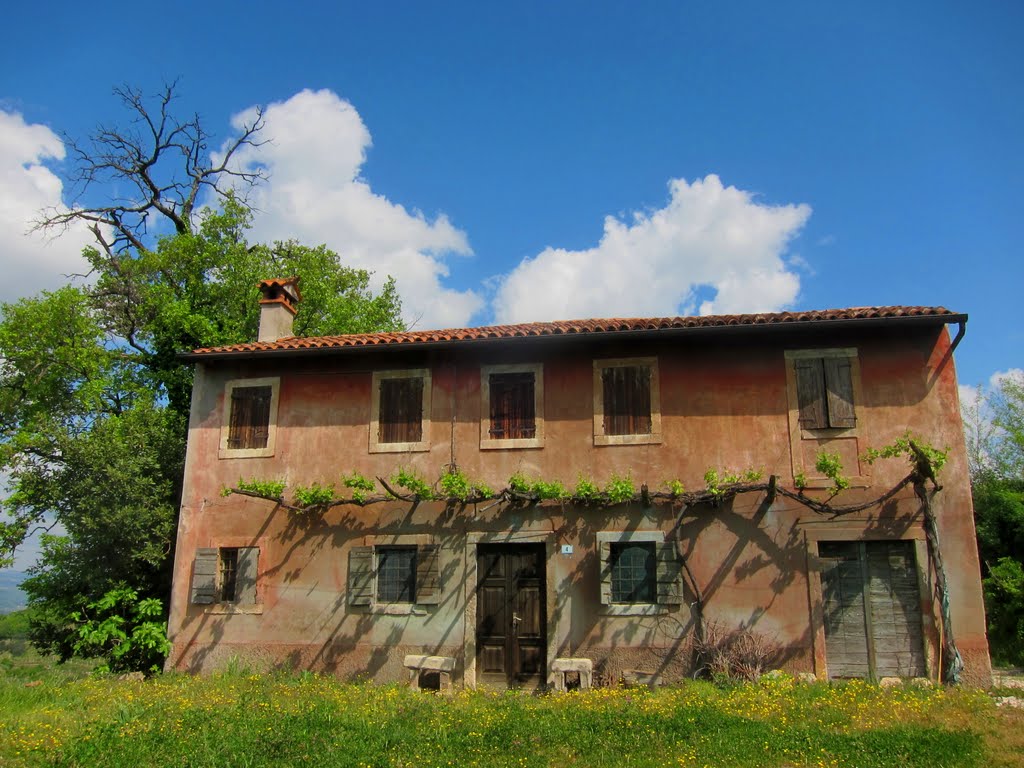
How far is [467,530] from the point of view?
12484 mm

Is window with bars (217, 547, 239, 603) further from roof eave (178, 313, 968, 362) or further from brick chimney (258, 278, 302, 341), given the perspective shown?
brick chimney (258, 278, 302, 341)

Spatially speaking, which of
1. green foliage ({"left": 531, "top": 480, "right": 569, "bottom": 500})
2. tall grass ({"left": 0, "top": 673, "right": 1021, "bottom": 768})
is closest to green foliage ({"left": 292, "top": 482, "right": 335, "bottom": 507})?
tall grass ({"left": 0, "top": 673, "right": 1021, "bottom": 768})

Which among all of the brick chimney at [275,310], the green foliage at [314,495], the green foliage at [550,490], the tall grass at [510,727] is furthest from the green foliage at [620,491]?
the brick chimney at [275,310]

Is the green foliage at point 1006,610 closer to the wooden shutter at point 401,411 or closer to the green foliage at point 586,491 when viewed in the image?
the green foliage at point 586,491

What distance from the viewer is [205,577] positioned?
12.9m

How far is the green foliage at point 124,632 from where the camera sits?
42.5 ft

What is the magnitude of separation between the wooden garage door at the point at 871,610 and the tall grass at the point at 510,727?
0.86m

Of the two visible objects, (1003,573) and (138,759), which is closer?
(138,759)

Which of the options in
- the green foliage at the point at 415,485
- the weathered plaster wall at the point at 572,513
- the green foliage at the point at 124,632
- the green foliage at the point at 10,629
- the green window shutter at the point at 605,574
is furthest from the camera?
the green foliage at the point at 10,629

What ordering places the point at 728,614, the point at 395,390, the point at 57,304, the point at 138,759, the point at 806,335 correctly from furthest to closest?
the point at 57,304, the point at 395,390, the point at 806,335, the point at 728,614, the point at 138,759

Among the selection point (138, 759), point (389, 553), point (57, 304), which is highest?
point (57, 304)

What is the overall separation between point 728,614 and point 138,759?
7.91m

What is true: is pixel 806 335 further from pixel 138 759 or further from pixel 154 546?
pixel 154 546

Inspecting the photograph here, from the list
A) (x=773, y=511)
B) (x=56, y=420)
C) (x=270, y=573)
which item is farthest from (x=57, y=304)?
(x=773, y=511)
